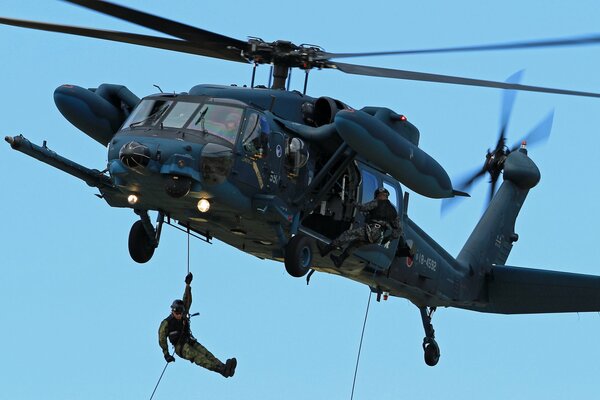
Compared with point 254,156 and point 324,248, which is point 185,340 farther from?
point 254,156

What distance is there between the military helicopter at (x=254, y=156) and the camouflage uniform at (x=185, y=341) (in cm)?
102

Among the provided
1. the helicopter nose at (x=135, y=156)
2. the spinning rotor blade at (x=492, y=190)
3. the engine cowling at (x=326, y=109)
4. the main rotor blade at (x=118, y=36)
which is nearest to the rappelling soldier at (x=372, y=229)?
the engine cowling at (x=326, y=109)

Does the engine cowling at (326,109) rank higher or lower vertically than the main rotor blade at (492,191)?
lower

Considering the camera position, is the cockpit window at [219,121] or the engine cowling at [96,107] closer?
the cockpit window at [219,121]

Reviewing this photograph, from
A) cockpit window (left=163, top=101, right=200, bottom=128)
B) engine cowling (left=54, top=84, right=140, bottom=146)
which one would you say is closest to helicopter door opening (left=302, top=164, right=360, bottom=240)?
cockpit window (left=163, top=101, right=200, bottom=128)

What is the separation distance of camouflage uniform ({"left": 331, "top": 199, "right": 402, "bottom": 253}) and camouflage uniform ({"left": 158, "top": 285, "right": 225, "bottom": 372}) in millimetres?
2471

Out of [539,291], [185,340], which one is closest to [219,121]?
[185,340]

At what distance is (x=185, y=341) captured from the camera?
2053cm

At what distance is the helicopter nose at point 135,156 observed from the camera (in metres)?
18.4

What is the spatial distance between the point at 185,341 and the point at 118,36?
4621mm

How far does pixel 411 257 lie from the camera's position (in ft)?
77.1

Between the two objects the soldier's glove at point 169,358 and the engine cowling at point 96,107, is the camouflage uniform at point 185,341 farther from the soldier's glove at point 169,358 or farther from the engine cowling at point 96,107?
the engine cowling at point 96,107

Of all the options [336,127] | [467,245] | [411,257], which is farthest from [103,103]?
[467,245]

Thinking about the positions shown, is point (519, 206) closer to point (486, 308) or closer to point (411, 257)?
point (486, 308)
